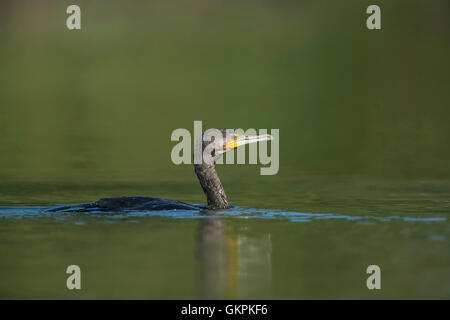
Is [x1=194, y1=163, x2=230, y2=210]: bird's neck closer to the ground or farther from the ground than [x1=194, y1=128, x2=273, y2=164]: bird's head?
closer to the ground

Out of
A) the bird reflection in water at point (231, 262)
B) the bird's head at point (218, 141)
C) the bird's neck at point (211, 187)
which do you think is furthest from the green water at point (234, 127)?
the bird's head at point (218, 141)

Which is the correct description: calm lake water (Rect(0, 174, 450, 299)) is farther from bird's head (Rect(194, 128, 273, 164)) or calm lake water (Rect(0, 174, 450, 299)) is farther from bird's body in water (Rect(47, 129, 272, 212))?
bird's head (Rect(194, 128, 273, 164))

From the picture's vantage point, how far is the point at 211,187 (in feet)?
42.5

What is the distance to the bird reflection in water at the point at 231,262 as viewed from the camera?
8.44m

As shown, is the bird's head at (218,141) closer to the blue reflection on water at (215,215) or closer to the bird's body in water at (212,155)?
the bird's body in water at (212,155)

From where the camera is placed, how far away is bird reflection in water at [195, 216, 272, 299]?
8.44 metres

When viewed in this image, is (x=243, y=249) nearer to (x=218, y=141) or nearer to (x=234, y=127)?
(x=218, y=141)

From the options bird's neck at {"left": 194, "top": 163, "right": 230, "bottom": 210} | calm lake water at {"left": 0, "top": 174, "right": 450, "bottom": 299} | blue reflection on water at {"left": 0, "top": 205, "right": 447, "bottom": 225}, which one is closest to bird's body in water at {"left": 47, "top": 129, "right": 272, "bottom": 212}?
bird's neck at {"left": 194, "top": 163, "right": 230, "bottom": 210}

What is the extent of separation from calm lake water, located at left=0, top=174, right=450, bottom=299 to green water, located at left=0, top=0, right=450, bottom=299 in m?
0.03

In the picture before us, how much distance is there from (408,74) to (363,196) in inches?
798

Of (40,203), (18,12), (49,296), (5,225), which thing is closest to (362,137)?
(40,203)

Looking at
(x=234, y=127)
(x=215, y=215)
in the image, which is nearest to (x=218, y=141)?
(x=215, y=215)
